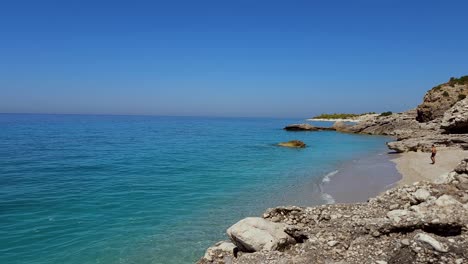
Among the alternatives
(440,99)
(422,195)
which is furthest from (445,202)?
(440,99)

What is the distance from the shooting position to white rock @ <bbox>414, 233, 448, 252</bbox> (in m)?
8.20

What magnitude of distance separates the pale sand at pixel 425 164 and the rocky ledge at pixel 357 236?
1604 cm

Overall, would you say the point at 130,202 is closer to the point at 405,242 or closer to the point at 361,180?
the point at 405,242

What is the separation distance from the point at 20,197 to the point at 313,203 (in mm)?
19116

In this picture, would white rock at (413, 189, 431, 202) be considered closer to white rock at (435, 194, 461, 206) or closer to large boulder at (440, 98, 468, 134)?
white rock at (435, 194, 461, 206)

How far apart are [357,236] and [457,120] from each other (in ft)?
133

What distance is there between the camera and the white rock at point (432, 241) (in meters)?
8.20

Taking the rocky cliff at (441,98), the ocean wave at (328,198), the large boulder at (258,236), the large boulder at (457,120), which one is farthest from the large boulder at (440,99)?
the large boulder at (258,236)

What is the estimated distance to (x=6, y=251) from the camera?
46.1 feet

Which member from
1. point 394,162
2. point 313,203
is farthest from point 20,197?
Answer: point 394,162

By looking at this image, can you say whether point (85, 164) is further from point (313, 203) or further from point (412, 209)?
point (412, 209)

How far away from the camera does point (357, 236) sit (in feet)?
33.1

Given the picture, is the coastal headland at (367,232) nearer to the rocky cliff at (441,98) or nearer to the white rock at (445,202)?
the white rock at (445,202)

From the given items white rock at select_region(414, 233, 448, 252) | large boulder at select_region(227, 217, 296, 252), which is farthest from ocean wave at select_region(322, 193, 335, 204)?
white rock at select_region(414, 233, 448, 252)
